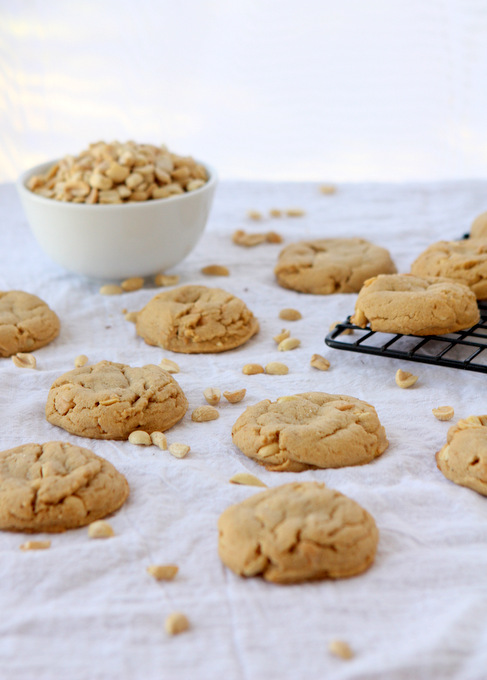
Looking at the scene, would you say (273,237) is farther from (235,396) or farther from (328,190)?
(235,396)

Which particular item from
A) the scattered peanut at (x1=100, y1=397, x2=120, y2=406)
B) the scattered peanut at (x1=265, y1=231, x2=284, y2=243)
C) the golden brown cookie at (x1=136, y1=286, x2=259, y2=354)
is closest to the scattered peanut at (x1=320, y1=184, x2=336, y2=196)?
the scattered peanut at (x1=265, y1=231, x2=284, y2=243)

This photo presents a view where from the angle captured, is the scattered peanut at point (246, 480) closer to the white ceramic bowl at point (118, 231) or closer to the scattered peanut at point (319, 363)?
the scattered peanut at point (319, 363)

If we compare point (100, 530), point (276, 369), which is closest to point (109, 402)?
point (100, 530)

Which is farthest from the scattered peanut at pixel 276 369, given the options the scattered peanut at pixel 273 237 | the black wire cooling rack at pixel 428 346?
the scattered peanut at pixel 273 237

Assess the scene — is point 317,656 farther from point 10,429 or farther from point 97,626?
point 10,429

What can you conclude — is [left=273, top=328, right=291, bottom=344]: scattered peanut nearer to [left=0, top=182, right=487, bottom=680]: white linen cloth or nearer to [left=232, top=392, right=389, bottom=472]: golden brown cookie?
[left=0, top=182, right=487, bottom=680]: white linen cloth

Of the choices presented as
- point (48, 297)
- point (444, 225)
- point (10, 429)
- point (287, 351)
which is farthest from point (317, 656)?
point (444, 225)
